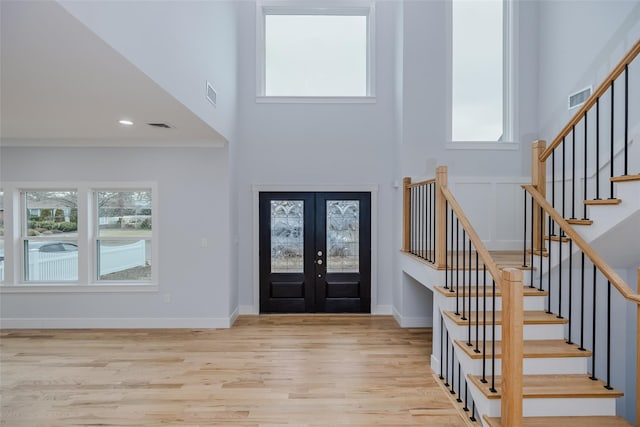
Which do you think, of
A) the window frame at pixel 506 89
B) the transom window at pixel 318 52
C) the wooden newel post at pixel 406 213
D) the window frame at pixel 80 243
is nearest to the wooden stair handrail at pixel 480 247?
the wooden newel post at pixel 406 213

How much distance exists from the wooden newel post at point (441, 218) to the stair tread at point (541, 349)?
2.81 ft

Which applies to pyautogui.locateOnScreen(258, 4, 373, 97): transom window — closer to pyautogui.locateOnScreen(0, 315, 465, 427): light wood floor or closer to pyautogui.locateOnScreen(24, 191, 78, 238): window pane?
pyautogui.locateOnScreen(24, 191, 78, 238): window pane

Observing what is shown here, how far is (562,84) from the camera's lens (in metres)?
4.85

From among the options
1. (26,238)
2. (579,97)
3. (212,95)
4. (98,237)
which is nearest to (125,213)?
(98,237)

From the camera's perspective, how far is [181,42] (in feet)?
10.3

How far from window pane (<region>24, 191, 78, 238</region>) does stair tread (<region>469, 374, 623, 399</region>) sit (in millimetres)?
5382

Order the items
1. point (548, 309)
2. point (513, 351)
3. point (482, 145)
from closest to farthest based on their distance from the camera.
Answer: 1. point (513, 351)
2. point (548, 309)
3. point (482, 145)

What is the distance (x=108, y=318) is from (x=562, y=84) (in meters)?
6.94

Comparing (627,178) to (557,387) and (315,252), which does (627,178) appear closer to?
(557,387)

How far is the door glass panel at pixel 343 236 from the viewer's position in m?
5.82

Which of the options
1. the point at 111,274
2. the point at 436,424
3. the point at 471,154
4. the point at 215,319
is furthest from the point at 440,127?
the point at 111,274

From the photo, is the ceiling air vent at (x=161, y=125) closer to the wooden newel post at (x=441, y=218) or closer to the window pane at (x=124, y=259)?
the window pane at (x=124, y=259)

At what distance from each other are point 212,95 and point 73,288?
334 cm

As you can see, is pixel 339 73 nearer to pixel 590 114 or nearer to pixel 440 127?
pixel 440 127
